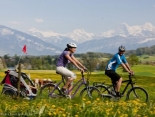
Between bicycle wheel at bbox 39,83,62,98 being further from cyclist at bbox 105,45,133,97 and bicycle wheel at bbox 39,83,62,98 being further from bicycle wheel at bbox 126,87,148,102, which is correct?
bicycle wheel at bbox 126,87,148,102

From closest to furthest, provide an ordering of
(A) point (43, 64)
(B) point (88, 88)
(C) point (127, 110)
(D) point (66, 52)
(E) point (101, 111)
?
(E) point (101, 111) < (C) point (127, 110) < (D) point (66, 52) < (B) point (88, 88) < (A) point (43, 64)

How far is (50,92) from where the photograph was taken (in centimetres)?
1250

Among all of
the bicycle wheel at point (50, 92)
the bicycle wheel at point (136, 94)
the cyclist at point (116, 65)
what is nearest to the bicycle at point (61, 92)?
the bicycle wheel at point (50, 92)

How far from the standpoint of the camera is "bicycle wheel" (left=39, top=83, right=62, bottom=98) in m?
12.5

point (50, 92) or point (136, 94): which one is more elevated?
point (50, 92)

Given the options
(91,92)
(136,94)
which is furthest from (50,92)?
(136,94)

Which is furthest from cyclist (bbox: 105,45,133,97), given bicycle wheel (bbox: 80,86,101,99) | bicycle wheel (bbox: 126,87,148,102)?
bicycle wheel (bbox: 80,86,101,99)

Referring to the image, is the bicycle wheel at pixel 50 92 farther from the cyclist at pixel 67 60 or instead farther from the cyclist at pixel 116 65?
the cyclist at pixel 116 65

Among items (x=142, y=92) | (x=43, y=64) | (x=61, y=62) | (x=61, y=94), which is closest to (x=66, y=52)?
(x=61, y=62)

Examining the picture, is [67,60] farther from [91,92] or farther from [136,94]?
[136,94]

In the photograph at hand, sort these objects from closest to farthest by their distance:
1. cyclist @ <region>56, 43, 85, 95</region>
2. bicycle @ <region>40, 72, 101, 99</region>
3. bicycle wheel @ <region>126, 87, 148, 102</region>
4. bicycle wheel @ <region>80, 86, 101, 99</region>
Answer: cyclist @ <region>56, 43, 85, 95</region> < bicycle @ <region>40, 72, 101, 99</region> < bicycle wheel @ <region>80, 86, 101, 99</region> < bicycle wheel @ <region>126, 87, 148, 102</region>

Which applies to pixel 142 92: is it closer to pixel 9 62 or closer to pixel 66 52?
pixel 66 52

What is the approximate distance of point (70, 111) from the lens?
688 centimetres

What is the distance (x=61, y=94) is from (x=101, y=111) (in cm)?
566
